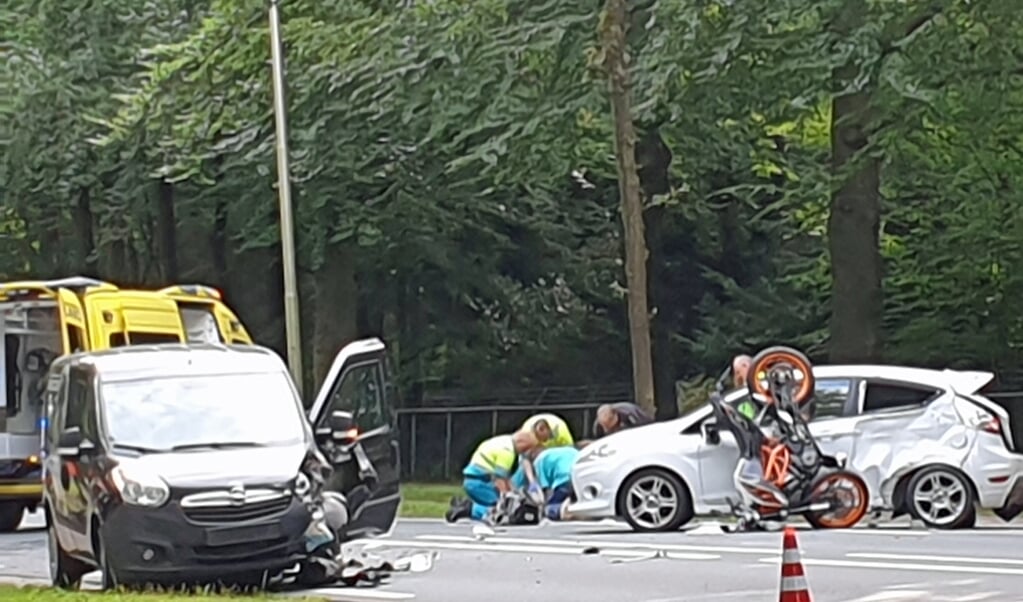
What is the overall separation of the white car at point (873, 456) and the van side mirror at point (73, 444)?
5888mm

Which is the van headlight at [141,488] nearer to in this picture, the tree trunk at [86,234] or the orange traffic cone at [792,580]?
the orange traffic cone at [792,580]

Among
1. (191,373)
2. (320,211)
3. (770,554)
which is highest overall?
(320,211)

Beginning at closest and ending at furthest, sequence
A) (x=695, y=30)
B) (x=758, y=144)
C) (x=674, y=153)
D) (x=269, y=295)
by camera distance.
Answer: (x=695, y=30) < (x=674, y=153) < (x=758, y=144) < (x=269, y=295)

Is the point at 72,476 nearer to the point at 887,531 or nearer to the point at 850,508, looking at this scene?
the point at 850,508

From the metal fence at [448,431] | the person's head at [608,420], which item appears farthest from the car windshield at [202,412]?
the metal fence at [448,431]

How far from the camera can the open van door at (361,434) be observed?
1644cm

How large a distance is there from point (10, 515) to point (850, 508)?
11150 millimetres

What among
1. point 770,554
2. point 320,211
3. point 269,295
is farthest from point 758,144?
point 770,554

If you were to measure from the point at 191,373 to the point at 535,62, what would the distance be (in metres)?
12.0

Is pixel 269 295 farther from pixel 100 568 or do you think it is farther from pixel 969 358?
pixel 100 568

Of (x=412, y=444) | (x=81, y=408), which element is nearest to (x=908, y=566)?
(x=81, y=408)

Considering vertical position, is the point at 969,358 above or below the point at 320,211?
below

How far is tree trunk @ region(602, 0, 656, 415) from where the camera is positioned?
989 inches

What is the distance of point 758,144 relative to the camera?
34562 millimetres
